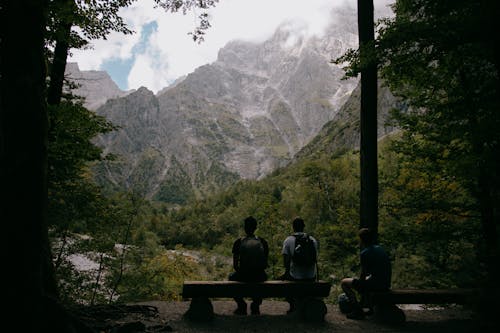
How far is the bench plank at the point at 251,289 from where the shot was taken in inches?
222

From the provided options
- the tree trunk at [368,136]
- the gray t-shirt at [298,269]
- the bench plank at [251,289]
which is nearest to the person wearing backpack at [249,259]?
the bench plank at [251,289]

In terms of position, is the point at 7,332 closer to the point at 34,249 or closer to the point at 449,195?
the point at 34,249

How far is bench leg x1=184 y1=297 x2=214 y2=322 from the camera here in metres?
5.82

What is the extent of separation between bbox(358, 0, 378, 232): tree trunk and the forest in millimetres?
260

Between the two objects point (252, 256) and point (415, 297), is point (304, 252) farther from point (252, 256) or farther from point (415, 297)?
point (415, 297)

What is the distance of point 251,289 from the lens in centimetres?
569

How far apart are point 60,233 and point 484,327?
9936 millimetres

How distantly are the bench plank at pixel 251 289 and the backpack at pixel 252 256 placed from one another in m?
0.30

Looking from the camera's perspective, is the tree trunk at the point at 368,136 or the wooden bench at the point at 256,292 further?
the tree trunk at the point at 368,136

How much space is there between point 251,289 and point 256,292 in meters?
0.10

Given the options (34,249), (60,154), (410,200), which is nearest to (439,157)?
(410,200)

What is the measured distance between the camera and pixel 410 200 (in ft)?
28.2

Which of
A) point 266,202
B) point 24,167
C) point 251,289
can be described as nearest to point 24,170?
point 24,167

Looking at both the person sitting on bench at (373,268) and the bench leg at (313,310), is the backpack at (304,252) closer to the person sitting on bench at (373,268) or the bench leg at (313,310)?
the bench leg at (313,310)
